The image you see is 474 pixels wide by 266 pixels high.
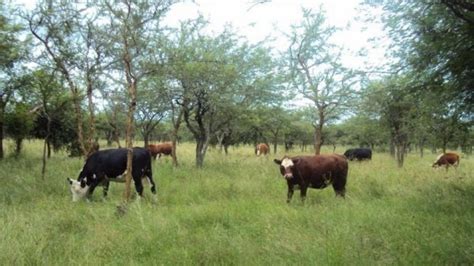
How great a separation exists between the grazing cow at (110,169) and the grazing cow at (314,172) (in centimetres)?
347

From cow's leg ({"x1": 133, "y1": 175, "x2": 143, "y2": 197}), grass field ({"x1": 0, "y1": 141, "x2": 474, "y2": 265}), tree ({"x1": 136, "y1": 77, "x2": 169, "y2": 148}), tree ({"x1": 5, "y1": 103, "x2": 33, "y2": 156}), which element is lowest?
grass field ({"x1": 0, "y1": 141, "x2": 474, "y2": 265})

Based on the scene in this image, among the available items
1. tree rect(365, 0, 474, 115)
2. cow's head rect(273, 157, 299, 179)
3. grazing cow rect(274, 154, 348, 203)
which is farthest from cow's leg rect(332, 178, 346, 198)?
tree rect(365, 0, 474, 115)

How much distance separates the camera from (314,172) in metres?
10.6

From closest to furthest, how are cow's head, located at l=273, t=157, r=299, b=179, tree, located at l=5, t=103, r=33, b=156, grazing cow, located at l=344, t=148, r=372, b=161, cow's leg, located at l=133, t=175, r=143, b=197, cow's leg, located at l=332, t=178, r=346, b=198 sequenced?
cow's head, located at l=273, t=157, r=299, b=179
cow's leg, located at l=133, t=175, r=143, b=197
cow's leg, located at l=332, t=178, r=346, b=198
tree, located at l=5, t=103, r=33, b=156
grazing cow, located at l=344, t=148, r=372, b=161

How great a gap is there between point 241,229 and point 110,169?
5382mm

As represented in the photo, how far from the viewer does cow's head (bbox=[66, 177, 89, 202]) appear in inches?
406

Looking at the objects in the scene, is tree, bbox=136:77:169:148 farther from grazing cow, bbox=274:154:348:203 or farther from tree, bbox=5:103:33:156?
grazing cow, bbox=274:154:348:203

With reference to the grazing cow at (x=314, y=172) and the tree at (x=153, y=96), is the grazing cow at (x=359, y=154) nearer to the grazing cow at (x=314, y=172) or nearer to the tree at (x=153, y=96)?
the tree at (x=153, y=96)

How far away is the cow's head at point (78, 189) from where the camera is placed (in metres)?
10.3

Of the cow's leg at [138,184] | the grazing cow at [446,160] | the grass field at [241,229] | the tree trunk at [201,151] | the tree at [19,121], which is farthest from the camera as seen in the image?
the grazing cow at [446,160]

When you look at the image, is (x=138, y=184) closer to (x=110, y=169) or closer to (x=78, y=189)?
(x=110, y=169)

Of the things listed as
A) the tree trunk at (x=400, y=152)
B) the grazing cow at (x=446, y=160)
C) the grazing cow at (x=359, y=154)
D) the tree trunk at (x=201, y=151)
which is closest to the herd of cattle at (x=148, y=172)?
the tree trunk at (x=201, y=151)

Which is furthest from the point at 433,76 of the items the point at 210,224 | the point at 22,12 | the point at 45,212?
the point at 22,12

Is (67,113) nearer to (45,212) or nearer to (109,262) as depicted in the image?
(45,212)
